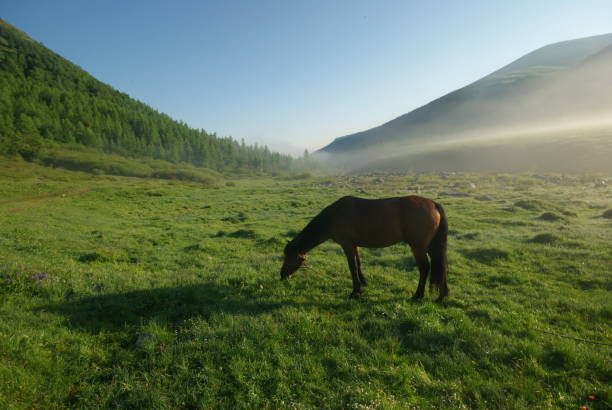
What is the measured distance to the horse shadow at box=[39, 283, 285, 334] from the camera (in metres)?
6.18

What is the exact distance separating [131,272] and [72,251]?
4.98 meters

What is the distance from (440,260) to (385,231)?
1.75 metres

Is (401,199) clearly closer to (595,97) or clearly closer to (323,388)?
(323,388)

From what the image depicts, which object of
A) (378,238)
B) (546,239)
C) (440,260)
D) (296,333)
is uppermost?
(378,238)

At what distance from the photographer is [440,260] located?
7.70 meters

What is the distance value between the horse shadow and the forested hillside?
92302 mm

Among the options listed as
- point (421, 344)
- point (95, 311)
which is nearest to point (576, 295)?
point (421, 344)

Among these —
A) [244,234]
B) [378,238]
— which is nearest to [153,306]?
[378,238]

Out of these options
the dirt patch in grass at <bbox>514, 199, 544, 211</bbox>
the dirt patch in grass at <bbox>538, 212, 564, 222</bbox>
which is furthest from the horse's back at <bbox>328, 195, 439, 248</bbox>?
the dirt patch in grass at <bbox>514, 199, 544, 211</bbox>

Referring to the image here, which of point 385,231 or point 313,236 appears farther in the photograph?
point 313,236

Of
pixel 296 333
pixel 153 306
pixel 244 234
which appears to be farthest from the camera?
pixel 244 234

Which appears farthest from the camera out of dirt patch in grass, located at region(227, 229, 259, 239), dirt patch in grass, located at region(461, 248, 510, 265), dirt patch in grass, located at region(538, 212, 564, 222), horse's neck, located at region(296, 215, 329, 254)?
dirt patch in grass, located at region(538, 212, 564, 222)

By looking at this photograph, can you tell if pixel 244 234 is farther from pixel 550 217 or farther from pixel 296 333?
pixel 550 217

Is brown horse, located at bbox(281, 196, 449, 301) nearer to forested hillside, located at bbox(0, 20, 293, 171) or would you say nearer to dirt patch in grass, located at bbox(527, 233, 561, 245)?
dirt patch in grass, located at bbox(527, 233, 561, 245)
